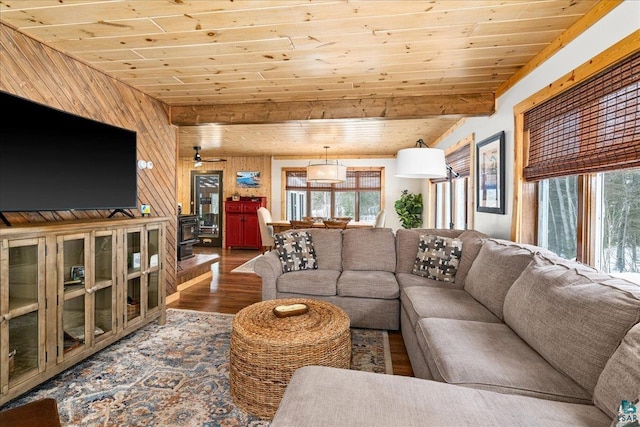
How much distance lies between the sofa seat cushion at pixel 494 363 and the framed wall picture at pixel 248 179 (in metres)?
6.74

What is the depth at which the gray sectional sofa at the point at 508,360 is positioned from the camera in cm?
107

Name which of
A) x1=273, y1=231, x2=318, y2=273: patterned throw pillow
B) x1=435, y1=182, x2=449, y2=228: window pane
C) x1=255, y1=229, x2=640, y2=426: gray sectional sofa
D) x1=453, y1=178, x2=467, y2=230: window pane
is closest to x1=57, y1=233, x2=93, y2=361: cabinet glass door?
x1=273, y1=231, x2=318, y2=273: patterned throw pillow

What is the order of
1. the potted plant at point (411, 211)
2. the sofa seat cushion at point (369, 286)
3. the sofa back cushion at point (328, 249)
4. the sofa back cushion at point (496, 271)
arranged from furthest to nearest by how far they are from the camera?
the potted plant at point (411, 211) < the sofa back cushion at point (328, 249) < the sofa seat cushion at point (369, 286) < the sofa back cushion at point (496, 271)

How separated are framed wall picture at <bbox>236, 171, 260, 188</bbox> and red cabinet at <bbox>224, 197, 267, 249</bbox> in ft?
1.43

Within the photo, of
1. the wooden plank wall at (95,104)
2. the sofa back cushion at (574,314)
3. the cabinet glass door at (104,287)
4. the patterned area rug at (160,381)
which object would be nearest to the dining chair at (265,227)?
the wooden plank wall at (95,104)

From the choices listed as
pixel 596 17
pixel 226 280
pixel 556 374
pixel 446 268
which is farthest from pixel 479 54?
pixel 226 280

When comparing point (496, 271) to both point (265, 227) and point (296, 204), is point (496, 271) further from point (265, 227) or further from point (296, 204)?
point (296, 204)

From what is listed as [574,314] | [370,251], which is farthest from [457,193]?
[574,314]

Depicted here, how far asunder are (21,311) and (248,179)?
251 inches

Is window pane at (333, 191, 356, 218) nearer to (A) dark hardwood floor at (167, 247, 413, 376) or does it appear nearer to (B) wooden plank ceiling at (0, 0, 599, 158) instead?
(A) dark hardwood floor at (167, 247, 413, 376)

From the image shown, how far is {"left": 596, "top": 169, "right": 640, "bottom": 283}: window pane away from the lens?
181 cm

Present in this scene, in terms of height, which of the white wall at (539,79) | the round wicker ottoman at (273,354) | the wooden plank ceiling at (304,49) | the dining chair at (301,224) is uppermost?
the wooden plank ceiling at (304,49)

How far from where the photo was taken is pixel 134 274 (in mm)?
2766

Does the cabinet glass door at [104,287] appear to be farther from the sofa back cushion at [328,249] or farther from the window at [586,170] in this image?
the window at [586,170]
